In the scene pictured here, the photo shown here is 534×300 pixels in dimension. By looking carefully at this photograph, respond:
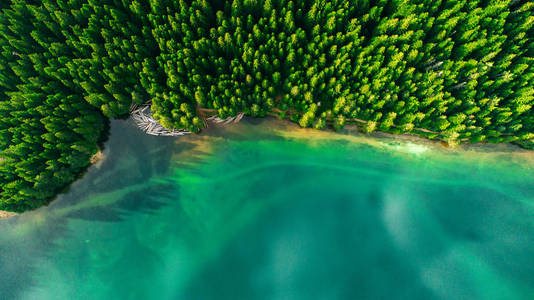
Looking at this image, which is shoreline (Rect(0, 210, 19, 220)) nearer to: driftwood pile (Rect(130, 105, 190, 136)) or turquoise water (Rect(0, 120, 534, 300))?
turquoise water (Rect(0, 120, 534, 300))

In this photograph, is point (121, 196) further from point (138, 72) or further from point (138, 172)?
point (138, 72)

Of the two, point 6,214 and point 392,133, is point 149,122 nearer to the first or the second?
point 6,214

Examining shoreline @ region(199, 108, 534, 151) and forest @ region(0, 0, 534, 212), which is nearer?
forest @ region(0, 0, 534, 212)

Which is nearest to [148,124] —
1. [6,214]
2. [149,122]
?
[149,122]

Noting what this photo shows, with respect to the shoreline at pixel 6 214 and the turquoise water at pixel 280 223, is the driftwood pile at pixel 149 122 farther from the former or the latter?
the shoreline at pixel 6 214

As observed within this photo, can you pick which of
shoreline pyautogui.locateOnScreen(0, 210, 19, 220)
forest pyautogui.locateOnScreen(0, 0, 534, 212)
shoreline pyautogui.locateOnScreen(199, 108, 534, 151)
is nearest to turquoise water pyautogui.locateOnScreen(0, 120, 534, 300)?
shoreline pyautogui.locateOnScreen(0, 210, 19, 220)
